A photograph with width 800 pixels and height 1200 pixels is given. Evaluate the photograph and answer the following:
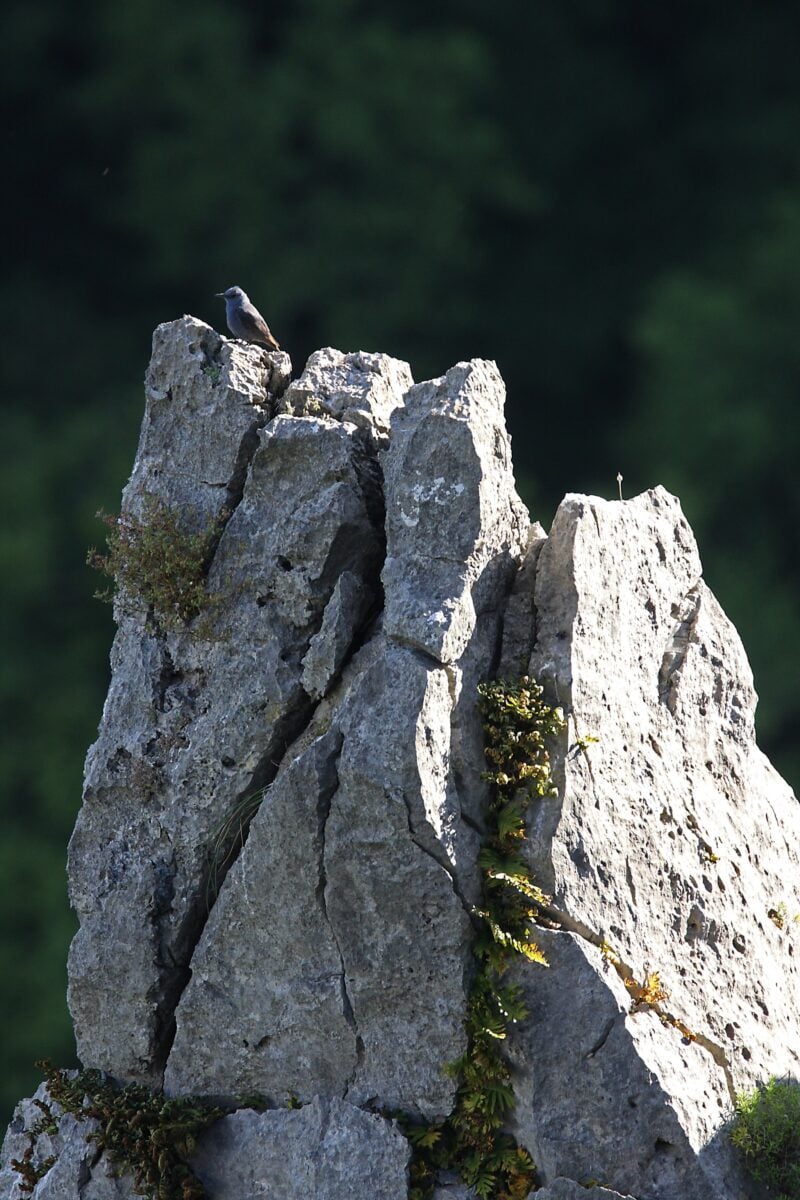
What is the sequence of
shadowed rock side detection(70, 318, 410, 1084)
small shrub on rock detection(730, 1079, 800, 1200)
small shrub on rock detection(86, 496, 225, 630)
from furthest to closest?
small shrub on rock detection(86, 496, 225, 630) < shadowed rock side detection(70, 318, 410, 1084) < small shrub on rock detection(730, 1079, 800, 1200)

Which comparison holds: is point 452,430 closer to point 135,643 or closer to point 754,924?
point 135,643

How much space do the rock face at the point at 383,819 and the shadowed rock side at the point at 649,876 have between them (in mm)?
12

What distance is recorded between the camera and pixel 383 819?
4328 mm

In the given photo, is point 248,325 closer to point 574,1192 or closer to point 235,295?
point 235,295

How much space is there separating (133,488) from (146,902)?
148 centimetres

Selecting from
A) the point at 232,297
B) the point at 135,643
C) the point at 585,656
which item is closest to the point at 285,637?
the point at 135,643

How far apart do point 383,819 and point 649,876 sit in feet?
3.24

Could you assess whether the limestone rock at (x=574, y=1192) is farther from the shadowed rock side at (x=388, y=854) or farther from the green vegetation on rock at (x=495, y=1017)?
the shadowed rock side at (x=388, y=854)

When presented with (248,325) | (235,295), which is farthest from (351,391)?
(235,295)

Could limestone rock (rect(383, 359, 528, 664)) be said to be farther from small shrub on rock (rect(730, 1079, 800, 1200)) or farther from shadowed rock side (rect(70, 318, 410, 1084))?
small shrub on rock (rect(730, 1079, 800, 1200))

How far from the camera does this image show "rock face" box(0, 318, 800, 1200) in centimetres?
437

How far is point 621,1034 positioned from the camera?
4.36m

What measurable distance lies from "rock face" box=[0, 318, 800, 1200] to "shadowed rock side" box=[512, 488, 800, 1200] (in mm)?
12

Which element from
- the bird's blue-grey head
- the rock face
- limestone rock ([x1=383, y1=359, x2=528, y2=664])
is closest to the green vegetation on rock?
the rock face
